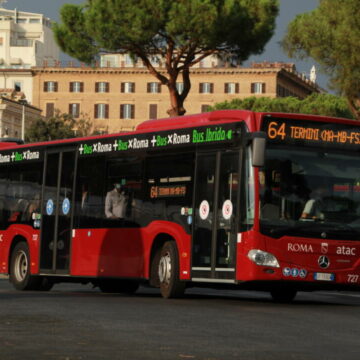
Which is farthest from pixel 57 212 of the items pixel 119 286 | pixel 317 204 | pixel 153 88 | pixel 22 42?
pixel 22 42

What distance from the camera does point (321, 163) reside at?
57.3 feet

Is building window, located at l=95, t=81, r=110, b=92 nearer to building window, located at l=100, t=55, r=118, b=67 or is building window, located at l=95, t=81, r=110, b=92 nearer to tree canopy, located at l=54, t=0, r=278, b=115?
building window, located at l=100, t=55, r=118, b=67

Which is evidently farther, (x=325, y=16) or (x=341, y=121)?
(x=325, y=16)

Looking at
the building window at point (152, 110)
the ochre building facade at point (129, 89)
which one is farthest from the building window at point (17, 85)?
the building window at point (152, 110)

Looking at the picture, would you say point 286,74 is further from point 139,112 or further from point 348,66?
point 348,66

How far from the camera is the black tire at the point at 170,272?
18391 mm

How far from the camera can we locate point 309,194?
56.7 feet

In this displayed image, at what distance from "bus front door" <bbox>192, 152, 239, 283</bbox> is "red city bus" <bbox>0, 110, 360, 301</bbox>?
0.01m

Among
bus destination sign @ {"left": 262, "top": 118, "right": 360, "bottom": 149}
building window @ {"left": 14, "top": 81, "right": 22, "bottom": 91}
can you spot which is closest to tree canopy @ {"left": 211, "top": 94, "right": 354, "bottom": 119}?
building window @ {"left": 14, "top": 81, "right": 22, "bottom": 91}

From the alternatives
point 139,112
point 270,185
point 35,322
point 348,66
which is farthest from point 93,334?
point 139,112

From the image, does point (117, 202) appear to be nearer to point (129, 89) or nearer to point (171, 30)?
point (171, 30)

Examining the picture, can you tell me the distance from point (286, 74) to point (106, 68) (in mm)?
19633

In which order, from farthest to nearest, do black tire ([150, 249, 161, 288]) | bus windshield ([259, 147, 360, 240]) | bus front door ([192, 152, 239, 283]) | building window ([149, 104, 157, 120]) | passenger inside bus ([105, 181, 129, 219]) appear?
building window ([149, 104, 157, 120]) < passenger inside bus ([105, 181, 129, 219]) < black tire ([150, 249, 161, 288]) < bus front door ([192, 152, 239, 283]) < bus windshield ([259, 147, 360, 240])

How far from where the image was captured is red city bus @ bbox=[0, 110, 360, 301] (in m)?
17.2
